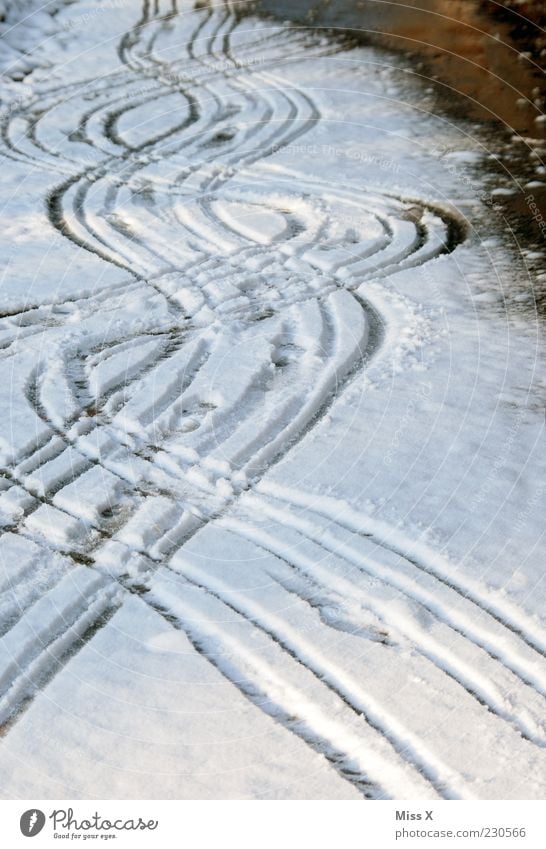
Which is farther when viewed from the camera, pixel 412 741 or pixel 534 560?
pixel 534 560

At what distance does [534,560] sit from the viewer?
96.5 inches

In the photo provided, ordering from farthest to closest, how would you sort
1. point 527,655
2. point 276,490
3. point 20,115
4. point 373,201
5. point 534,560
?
point 20,115 → point 373,201 → point 276,490 → point 534,560 → point 527,655

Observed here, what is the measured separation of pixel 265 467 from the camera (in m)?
2.73

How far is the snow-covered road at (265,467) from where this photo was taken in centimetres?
205

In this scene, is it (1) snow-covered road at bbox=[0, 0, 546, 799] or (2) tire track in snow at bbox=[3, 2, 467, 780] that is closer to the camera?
(1) snow-covered road at bbox=[0, 0, 546, 799]

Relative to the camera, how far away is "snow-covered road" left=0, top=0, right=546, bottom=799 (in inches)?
80.8

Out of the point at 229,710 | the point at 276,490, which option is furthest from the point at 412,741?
the point at 276,490

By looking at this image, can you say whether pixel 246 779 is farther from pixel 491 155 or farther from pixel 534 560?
pixel 491 155

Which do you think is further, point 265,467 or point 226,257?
point 226,257

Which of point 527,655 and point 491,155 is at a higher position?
point 491,155

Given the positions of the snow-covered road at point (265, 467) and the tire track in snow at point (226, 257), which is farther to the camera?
the tire track in snow at point (226, 257)

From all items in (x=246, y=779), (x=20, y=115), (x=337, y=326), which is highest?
(x=20, y=115)

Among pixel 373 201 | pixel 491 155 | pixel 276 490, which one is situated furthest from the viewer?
pixel 491 155

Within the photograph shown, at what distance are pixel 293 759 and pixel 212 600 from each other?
459 millimetres
